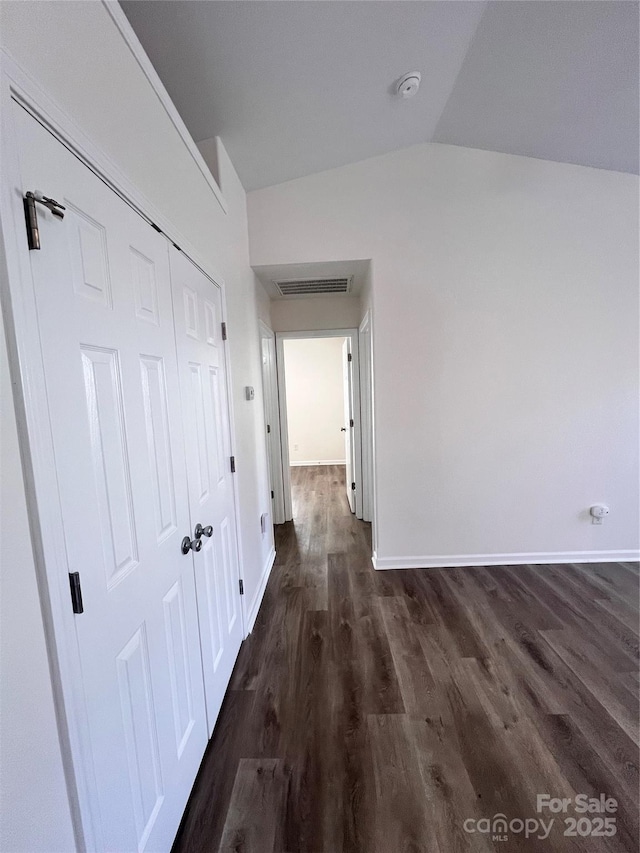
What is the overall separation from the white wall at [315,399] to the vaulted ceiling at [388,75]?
3814 millimetres

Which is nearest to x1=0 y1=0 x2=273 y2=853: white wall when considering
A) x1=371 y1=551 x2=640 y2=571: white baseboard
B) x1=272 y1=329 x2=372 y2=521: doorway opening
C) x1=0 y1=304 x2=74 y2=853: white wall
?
x1=0 y1=304 x2=74 y2=853: white wall

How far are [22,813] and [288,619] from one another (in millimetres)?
1725

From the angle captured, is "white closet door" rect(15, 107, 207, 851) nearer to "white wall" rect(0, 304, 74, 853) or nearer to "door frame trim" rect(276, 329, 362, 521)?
"white wall" rect(0, 304, 74, 853)

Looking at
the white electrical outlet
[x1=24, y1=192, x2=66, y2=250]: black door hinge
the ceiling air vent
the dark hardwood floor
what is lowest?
the dark hardwood floor

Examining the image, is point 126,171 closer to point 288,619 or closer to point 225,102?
point 225,102

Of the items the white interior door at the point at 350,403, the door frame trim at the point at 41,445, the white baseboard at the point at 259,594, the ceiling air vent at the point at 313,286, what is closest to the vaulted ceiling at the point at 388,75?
the ceiling air vent at the point at 313,286

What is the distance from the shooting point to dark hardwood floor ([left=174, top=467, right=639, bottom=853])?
1128 millimetres

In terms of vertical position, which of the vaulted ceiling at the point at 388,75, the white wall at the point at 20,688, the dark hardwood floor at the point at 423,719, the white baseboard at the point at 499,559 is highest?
the vaulted ceiling at the point at 388,75

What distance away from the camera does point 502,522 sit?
2678 mm

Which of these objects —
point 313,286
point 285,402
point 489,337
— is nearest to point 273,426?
point 285,402

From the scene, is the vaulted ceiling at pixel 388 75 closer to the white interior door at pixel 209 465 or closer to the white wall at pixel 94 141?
the white wall at pixel 94 141

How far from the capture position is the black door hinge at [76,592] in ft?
2.24

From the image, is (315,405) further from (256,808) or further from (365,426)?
(256,808)

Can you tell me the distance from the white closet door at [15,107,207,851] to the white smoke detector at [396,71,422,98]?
1616 millimetres
